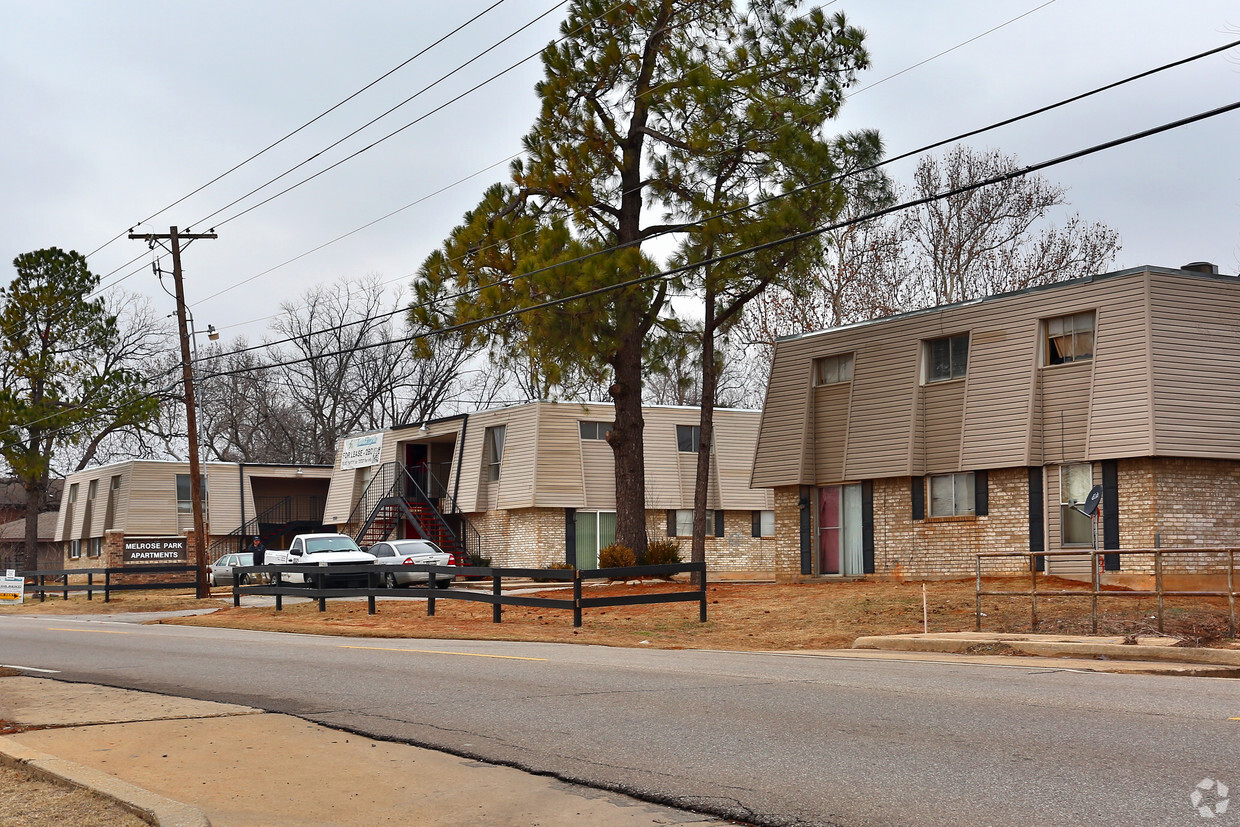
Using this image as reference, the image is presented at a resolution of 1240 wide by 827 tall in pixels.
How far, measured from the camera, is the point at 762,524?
145 ft

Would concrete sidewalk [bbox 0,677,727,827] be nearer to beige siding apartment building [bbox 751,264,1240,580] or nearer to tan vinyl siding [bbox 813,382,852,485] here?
beige siding apartment building [bbox 751,264,1240,580]

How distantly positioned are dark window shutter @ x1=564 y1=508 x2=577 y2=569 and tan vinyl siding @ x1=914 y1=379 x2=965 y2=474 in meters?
15.5

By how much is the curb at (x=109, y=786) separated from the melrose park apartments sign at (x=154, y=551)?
3942 cm

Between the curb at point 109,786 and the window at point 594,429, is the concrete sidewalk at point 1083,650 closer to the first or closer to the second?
the curb at point 109,786

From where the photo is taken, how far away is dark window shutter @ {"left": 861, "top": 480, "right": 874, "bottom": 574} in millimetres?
30672

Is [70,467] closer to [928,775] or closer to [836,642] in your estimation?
[836,642]

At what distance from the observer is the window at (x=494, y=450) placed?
4397cm

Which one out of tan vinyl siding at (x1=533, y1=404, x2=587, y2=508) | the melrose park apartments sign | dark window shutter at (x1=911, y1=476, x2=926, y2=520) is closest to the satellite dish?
dark window shutter at (x1=911, y1=476, x2=926, y2=520)

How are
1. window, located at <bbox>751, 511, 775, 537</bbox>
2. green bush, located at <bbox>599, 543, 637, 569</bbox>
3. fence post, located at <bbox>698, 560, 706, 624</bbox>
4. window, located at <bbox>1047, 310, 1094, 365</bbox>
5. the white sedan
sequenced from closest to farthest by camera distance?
1. fence post, located at <bbox>698, 560, 706, 624</bbox>
2. window, located at <bbox>1047, 310, 1094, 365</bbox>
3. green bush, located at <bbox>599, 543, 637, 569</bbox>
4. the white sedan
5. window, located at <bbox>751, 511, 775, 537</bbox>

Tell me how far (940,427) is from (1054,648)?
12.9 meters

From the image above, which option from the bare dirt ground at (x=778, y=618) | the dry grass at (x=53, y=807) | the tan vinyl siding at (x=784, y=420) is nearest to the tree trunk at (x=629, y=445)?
the bare dirt ground at (x=778, y=618)

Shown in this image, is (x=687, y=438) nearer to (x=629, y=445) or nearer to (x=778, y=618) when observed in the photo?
(x=629, y=445)

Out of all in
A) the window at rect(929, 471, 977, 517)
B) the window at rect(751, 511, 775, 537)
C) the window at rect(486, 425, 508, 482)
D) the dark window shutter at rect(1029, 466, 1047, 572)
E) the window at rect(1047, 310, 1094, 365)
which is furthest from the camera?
the window at rect(751, 511, 775, 537)

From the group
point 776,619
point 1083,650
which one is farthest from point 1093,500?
point 1083,650
